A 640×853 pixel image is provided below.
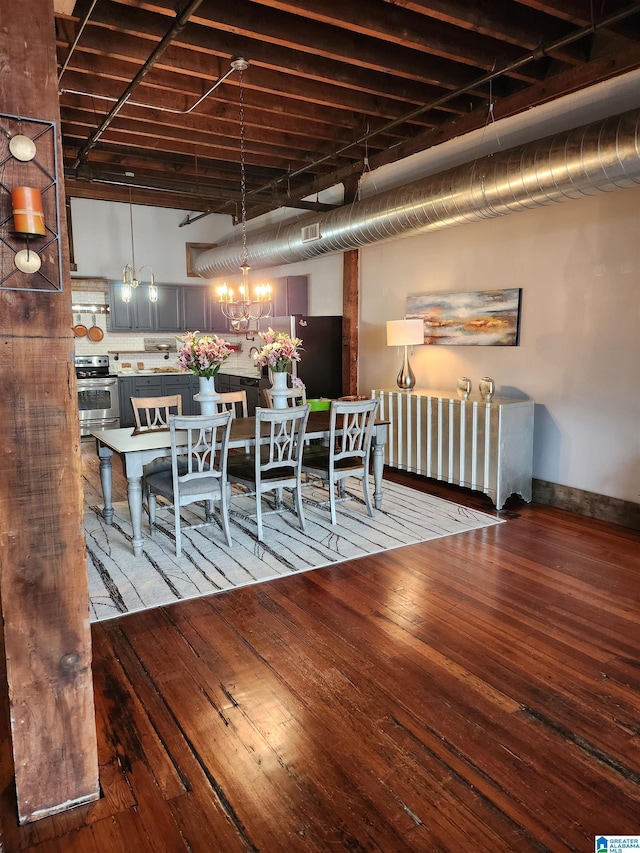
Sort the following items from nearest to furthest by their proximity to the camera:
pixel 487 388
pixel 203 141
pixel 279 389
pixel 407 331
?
pixel 279 389
pixel 487 388
pixel 407 331
pixel 203 141

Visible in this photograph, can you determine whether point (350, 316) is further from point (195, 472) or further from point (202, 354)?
point (195, 472)

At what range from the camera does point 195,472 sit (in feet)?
13.5

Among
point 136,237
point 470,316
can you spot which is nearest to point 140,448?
point 470,316

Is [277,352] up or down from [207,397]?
up

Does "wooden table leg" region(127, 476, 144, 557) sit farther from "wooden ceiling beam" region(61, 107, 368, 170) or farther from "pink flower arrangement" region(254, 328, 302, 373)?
"wooden ceiling beam" region(61, 107, 368, 170)

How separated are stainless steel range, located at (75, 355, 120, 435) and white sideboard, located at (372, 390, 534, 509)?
4.71 meters

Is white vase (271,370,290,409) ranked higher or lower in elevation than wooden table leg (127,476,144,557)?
higher

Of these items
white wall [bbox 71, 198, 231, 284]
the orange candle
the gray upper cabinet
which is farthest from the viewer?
the gray upper cabinet

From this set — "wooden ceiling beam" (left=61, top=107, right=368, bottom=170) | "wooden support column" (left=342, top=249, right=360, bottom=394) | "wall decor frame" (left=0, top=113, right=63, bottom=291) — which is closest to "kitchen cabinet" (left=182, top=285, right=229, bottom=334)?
"wooden support column" (left=342, top=249, right=360, bottom=394)

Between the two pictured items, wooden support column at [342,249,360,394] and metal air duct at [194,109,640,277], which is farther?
wooden support column at [342,249,360,394]

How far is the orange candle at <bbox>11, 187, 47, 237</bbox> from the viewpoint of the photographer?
169 cm

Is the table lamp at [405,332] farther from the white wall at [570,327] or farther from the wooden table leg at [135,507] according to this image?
the wooden table leg at [135,507]

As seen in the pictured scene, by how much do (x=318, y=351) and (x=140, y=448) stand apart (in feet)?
12.8

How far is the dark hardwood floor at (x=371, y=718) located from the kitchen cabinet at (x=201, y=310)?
697 centimetres
